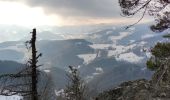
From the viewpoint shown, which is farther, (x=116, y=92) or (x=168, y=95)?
(x=116, y=92)

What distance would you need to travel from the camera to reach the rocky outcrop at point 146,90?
16422mm

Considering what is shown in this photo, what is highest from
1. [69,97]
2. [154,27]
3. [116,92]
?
[154,27]

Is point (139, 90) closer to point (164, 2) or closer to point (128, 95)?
point (128, 95)

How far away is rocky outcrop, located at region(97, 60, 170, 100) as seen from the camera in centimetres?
1642

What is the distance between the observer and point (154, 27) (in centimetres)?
2606

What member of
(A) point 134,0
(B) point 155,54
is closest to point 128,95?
(A) point 134,0

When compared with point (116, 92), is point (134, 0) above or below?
above

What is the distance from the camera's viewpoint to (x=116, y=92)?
1880 centimetres

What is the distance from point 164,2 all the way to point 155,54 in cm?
1223

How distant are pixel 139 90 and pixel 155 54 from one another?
15322 mm

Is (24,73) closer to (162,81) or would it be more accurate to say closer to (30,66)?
(30,66)

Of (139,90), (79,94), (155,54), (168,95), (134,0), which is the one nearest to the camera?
(168,95)

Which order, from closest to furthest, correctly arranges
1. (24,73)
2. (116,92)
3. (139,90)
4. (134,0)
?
(139,90) → (116,92) → (134,0) → (24,73)

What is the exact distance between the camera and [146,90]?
17.1 meters
